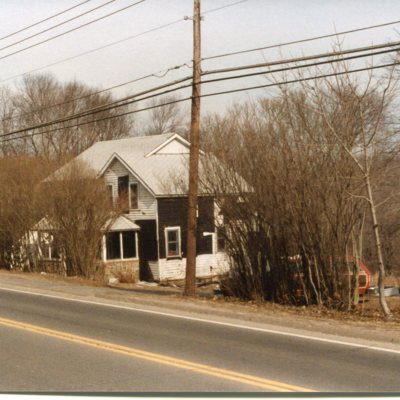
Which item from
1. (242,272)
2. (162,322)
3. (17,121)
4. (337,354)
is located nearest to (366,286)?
(242,272)

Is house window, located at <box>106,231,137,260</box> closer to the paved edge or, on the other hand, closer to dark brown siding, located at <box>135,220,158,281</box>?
dark brown siding, located at <box>135,220,158,281</box>

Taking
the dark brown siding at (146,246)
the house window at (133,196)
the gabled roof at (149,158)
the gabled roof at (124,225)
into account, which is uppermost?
the gabled roof at (149,158)

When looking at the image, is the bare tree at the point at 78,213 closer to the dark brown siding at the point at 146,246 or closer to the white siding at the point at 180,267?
the white siding at the point at 180,267

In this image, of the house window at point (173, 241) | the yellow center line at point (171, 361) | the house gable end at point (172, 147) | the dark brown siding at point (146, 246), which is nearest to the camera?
the yellow center line at point (171, 361)

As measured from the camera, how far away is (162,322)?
1192 cm

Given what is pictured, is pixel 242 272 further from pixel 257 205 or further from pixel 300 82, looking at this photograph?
pixel 300 82

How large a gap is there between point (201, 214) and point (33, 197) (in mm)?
10045

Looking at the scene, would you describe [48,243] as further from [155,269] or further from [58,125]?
[58,125]

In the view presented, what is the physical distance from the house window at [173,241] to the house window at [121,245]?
167 centimetres

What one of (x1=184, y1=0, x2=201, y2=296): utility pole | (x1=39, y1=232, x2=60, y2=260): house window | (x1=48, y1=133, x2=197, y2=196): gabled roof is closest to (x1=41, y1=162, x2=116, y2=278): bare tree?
(x1=39, y1=232, x2=60, y2=260): house window

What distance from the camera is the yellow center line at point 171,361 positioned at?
7.12 meters

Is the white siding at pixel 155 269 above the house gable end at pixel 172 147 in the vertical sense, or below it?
below

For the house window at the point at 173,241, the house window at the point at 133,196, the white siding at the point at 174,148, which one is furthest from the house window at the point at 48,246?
the white siding at the point at 174,148

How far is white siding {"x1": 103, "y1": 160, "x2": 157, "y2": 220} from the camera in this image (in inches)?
1323
